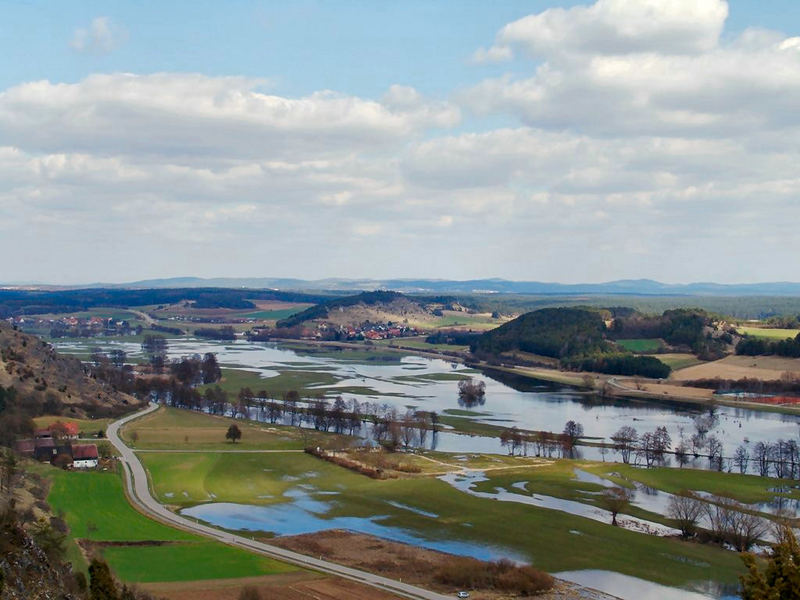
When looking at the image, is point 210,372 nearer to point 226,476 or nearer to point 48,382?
point 48,382

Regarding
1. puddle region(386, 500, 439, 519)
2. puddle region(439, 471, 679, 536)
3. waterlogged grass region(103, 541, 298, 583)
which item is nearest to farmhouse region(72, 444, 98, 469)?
waterlogged grass region(103, 541, 298, 583)

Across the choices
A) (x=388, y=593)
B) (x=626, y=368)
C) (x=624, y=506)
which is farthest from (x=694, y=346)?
(x=388, y=593)

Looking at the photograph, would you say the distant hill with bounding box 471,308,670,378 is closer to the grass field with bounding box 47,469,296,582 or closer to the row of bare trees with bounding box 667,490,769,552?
the row of bare trees with bounding box 667,490,769,552

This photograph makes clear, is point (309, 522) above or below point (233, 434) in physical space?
below

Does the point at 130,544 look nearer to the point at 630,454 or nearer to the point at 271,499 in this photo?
the point at 271,499

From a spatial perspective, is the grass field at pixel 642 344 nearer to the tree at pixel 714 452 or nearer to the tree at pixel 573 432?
the tree at pixel 573 432

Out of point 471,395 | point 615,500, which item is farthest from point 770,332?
point 615,500
